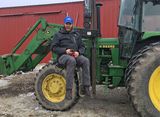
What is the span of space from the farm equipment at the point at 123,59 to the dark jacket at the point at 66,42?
29 cm

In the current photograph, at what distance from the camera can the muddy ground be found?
24.1 feet

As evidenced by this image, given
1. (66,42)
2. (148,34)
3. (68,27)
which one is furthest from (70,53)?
(148,34)

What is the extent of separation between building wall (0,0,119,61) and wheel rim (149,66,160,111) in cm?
972

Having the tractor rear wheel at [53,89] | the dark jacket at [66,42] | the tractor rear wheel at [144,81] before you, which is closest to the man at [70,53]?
the dark jacket at [66,42]

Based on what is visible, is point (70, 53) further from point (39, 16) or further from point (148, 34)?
point (39, 16)

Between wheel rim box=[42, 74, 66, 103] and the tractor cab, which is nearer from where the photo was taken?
the tractor cab

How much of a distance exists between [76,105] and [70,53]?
3.88 ft

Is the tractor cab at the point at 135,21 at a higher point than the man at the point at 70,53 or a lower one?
higher

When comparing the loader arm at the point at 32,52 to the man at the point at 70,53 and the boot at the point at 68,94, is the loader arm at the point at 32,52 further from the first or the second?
the boot at the point at 68,94

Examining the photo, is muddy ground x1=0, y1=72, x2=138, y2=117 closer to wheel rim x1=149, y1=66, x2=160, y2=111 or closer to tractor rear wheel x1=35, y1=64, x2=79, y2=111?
tractor rear wheel x1=35, y1=64, x2=79, y2=111

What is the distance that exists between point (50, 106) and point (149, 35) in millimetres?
2345

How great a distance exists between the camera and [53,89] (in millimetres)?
7688

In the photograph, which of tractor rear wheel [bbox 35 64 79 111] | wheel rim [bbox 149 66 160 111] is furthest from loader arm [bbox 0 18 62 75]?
wheel rim [bbox 149 66 160 111]

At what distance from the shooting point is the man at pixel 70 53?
7.27 meters
